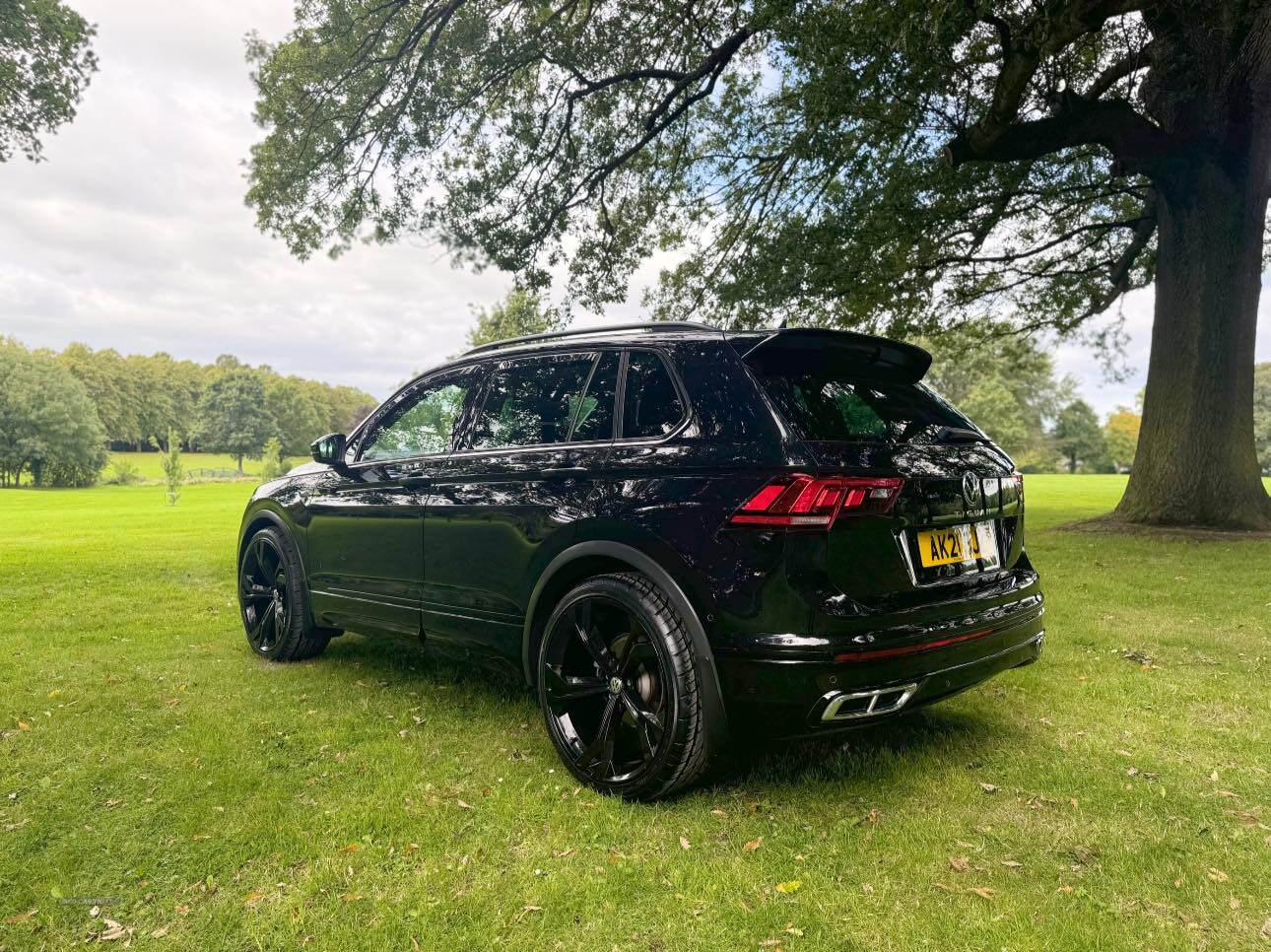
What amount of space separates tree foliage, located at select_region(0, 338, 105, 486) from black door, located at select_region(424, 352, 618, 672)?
2603 inches

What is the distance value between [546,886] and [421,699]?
2.04 meters

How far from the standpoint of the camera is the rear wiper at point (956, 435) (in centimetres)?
318

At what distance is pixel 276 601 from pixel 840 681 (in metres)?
3.83

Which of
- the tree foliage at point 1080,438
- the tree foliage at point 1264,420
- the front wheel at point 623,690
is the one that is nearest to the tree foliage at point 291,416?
the tree foliage at point 1080,438

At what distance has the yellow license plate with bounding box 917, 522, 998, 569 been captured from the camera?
290 centimetres

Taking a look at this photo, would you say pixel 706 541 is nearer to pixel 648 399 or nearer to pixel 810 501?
pixel 810 501

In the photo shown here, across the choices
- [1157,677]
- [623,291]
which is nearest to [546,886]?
[1157,677]

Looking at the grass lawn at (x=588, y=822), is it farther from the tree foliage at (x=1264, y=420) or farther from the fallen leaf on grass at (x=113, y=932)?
the tree foliage at (x=1264, y=420)

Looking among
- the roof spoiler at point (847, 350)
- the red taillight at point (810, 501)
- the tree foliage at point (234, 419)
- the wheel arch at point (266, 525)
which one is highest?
the tree foliage at point (234, 419)

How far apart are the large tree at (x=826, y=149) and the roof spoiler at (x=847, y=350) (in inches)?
216

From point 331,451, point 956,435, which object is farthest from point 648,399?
point 331,451

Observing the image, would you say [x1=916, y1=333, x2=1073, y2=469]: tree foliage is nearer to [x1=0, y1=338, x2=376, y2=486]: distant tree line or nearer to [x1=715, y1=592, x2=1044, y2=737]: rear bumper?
[x1=715, y1=592, x2=1044, y2=737]: rear bumper

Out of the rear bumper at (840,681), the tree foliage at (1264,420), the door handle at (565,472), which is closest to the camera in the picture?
the rear bumper at (840,681)

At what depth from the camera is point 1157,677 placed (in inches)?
178
